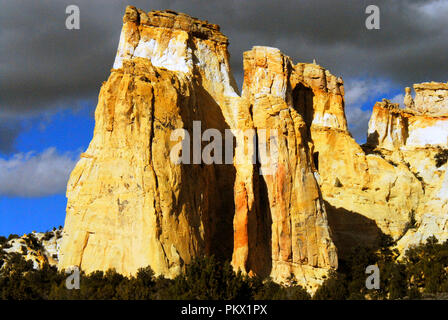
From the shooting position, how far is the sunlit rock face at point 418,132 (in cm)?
7419

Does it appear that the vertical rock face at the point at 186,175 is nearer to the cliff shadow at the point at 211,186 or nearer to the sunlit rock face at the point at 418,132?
the cliff shadow at the point at 211,186

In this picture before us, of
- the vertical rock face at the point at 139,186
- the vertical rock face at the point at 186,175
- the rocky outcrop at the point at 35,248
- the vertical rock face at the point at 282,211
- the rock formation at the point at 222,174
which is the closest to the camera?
the vertical rock face at the point at 139,186

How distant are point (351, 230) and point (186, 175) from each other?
21.8m

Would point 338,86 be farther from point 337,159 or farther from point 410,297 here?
point 410,297

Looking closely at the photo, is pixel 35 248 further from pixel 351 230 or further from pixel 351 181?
pixel 351 181

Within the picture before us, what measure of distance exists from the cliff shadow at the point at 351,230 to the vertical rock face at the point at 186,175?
7.80m

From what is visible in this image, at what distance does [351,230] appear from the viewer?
66.1 meters

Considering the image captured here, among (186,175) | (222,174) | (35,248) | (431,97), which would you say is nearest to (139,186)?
(186,175)

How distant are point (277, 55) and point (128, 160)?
1848cm

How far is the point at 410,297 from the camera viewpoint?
144 feet

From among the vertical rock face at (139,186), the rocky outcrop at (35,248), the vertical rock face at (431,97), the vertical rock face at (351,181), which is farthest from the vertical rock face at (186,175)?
the vertical rock face at (431,97)

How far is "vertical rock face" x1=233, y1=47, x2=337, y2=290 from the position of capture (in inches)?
2051

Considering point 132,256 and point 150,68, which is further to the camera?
point 150,68
